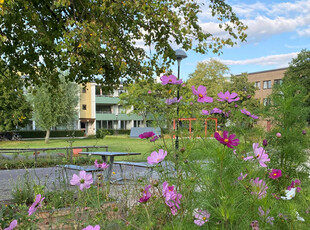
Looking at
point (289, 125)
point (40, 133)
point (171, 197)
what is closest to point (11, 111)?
point (40, 133)

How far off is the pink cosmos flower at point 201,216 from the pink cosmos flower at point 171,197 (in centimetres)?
9

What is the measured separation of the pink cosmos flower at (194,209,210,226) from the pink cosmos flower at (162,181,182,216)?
0.31ft

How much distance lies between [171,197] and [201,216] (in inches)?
6.1

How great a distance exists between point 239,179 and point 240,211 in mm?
184

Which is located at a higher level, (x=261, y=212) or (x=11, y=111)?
(x=261, y=212)

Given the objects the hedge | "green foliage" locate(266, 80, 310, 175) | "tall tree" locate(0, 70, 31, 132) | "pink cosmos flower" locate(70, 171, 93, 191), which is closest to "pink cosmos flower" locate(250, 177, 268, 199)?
"pink cosmos flower" locate(70, 171, 93, 191)

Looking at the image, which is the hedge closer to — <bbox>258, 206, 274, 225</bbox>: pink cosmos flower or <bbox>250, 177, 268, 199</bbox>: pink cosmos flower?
<bbox>250, 177, 268, 199</bbox>: pink cosmos flower

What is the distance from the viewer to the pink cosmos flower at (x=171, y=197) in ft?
4.71

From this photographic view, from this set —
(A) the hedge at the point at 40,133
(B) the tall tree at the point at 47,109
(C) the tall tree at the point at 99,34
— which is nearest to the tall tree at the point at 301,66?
(B) the tall tree at the point at 47,109

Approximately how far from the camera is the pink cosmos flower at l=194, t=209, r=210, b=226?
4.57ft

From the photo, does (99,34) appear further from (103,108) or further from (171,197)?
(103,108)

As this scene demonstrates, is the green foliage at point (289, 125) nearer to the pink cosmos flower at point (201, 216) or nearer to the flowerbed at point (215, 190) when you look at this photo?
the flowerbed at point (215, 190)

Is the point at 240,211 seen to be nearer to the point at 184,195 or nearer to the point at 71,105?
the point at 184,195

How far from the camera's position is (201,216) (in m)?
1.45
